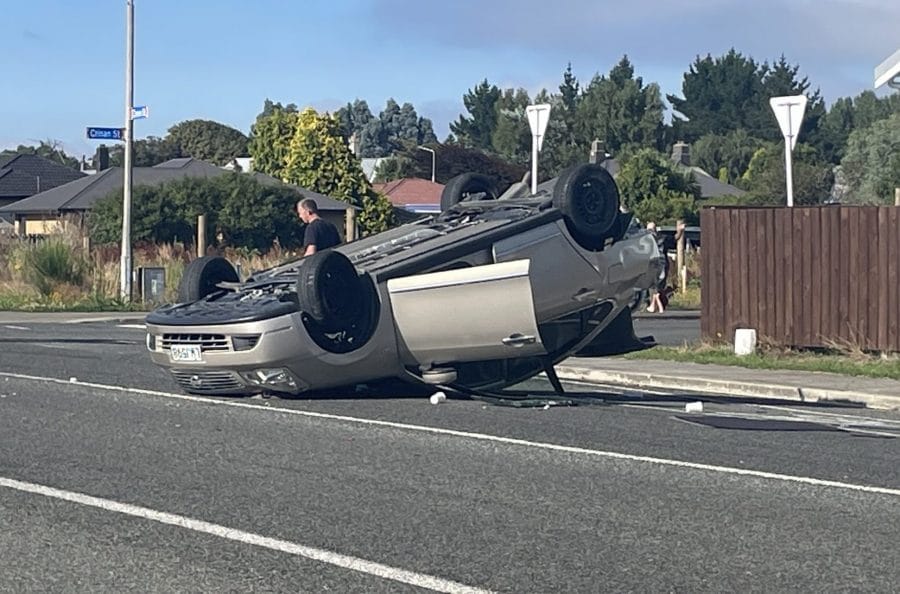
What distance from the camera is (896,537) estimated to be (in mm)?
7578

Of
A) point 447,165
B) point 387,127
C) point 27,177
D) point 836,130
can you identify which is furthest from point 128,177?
point 387,127

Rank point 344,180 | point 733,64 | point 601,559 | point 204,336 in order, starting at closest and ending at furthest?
point 601,559, point 204,336, point 344,180, point 733,64

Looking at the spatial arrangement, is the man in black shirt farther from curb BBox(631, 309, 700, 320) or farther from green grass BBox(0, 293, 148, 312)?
green grass BBox(0, 293, 148, 312)

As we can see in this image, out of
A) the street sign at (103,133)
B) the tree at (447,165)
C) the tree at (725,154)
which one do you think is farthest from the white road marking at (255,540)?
the tree at (725,154)

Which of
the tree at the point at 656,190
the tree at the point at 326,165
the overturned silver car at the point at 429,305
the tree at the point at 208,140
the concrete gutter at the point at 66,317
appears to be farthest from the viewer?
the tree at the point at 208,140

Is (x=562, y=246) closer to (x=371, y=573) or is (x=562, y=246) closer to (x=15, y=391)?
(x=15, y=391)

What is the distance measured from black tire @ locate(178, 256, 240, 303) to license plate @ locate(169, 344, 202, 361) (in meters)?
0.90

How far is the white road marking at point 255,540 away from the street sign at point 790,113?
1159 cm

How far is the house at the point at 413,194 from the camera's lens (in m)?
75.2

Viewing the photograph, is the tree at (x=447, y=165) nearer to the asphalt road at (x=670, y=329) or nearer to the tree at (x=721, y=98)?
the tree at (x=721, y=98)

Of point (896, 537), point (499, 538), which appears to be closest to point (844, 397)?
point (896, 537)

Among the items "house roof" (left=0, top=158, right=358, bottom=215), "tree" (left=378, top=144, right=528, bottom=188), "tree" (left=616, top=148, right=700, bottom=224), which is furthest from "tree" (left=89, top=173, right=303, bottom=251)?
"tree" (left=378, top=144, right=528, bottom=188)

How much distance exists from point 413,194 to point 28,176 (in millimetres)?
20293

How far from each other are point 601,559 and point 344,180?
56311 millimetres
